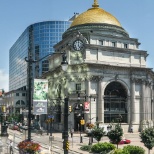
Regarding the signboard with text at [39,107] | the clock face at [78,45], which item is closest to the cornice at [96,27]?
the clock face at [78,45]

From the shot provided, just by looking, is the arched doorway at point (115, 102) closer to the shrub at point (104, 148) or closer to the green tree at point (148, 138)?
the green tree at point (148, 138)

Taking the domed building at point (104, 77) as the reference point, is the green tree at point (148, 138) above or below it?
below

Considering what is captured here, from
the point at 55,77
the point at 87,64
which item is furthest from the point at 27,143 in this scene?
the point at 55,77

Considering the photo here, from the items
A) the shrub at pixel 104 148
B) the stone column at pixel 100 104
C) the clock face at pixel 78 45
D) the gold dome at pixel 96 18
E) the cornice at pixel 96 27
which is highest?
the gold dome at pixel 96 18

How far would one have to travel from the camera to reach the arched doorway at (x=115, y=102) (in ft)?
235

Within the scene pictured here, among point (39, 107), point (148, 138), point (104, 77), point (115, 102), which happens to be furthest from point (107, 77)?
point (39, 107)

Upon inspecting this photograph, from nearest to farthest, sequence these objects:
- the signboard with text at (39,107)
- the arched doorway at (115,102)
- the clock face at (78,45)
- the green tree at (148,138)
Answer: the signboard with text at (39,107), the green tree at (148,138), the clock face at (78,45), the arched doorway at (115,102)

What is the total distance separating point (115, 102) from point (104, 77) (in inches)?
262

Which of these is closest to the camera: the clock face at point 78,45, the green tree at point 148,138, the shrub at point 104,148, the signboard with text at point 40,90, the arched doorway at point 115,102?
the signboard with text at point 40,90

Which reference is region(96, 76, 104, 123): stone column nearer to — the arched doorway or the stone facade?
the stone facade

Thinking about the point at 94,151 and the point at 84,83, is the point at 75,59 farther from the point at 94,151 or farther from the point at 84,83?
the point at 94,151

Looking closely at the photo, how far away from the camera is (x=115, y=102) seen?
72.9m

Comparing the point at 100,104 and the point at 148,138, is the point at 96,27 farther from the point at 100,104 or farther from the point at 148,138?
the point at 148,138

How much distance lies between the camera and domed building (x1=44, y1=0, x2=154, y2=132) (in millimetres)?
69000
